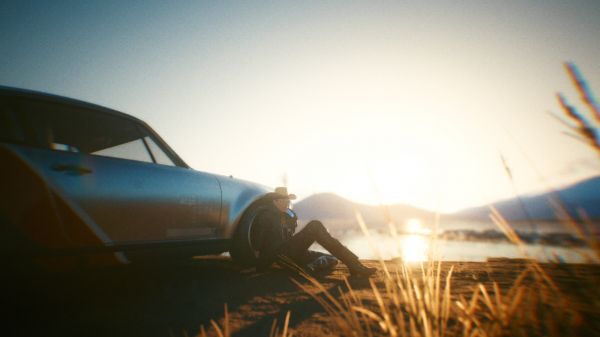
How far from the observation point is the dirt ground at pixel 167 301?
1900 mm

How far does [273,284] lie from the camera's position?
2967 mm

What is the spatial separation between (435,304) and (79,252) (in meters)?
2.14

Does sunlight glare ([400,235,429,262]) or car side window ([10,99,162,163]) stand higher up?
car side window ([10,99,162,163])

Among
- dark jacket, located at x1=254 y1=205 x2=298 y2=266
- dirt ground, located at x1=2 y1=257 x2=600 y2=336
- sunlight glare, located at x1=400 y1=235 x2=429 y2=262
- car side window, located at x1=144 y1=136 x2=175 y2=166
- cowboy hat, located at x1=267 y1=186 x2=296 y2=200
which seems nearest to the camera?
sunlight glare, located at x1=400 y1=235 x2=429 y2=262

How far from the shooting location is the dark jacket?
345 centimetres

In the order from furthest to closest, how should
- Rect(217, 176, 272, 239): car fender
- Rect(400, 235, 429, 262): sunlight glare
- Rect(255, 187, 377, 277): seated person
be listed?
Rect(255, 187, 377, 277): seated person < Rect(217, 176, 272, 239): car fender < Rect(400, 235, 429, 262): sunlight glare

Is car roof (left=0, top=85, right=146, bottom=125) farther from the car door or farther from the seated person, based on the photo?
the seated person

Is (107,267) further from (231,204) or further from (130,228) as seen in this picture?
(231,204)

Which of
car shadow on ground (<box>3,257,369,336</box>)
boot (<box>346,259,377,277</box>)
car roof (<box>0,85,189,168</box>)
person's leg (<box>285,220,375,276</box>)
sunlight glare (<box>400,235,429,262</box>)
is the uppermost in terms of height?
car roof (<box>0,85,189,168</box>)

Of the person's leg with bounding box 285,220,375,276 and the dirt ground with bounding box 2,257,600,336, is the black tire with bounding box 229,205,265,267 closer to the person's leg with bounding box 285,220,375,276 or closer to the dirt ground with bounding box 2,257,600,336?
the dirt ground with bounding box 2,257,600,336

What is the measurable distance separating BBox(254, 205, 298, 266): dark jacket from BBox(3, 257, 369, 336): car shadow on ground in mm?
273

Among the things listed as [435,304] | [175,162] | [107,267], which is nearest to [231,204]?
[175,162]

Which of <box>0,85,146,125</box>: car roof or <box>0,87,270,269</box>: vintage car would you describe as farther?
<box>0,85,146,125</box>: car roof

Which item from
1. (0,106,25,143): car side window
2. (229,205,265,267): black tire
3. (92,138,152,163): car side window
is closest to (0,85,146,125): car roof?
(0,106,25,143): car side window
